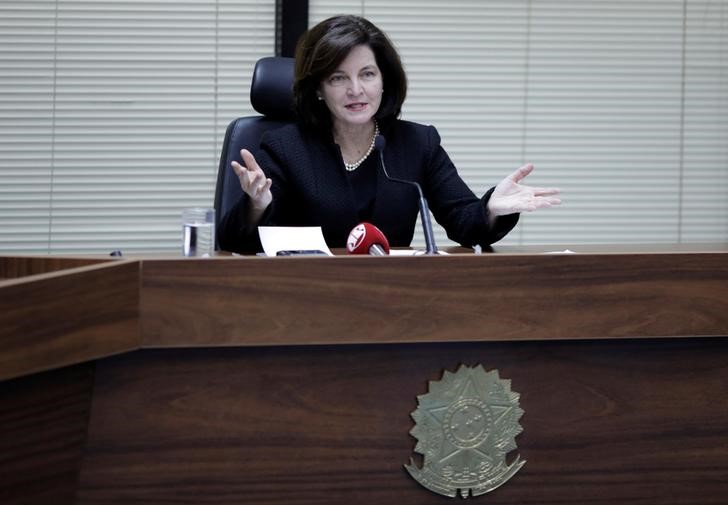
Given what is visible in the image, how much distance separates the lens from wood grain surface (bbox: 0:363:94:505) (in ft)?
4.10

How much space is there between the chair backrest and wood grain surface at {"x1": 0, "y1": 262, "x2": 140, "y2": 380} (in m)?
1.18

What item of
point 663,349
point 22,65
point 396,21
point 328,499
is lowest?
point 328,499

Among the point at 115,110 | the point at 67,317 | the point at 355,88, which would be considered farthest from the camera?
the point at 115,110

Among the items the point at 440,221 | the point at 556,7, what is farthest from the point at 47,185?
the point at 556,7

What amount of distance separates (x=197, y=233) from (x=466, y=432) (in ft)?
1.87

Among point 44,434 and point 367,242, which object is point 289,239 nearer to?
point 367,242

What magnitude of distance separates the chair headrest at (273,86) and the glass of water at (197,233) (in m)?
0.85

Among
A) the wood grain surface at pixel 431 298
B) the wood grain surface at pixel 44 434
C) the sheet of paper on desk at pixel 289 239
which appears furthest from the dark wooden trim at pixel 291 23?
the wood grain surface at pixel 44 434

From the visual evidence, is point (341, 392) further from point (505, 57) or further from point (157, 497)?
point (505, 57)

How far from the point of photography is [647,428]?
162cm

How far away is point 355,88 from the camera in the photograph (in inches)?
89.4

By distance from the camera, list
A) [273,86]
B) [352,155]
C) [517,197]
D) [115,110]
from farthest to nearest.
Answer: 1. [115,110]
2. [273,86]
3. [352,155]
4. [517,197]

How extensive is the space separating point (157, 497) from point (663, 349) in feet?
2.73

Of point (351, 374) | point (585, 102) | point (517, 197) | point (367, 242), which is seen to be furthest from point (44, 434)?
point (585, 102)
